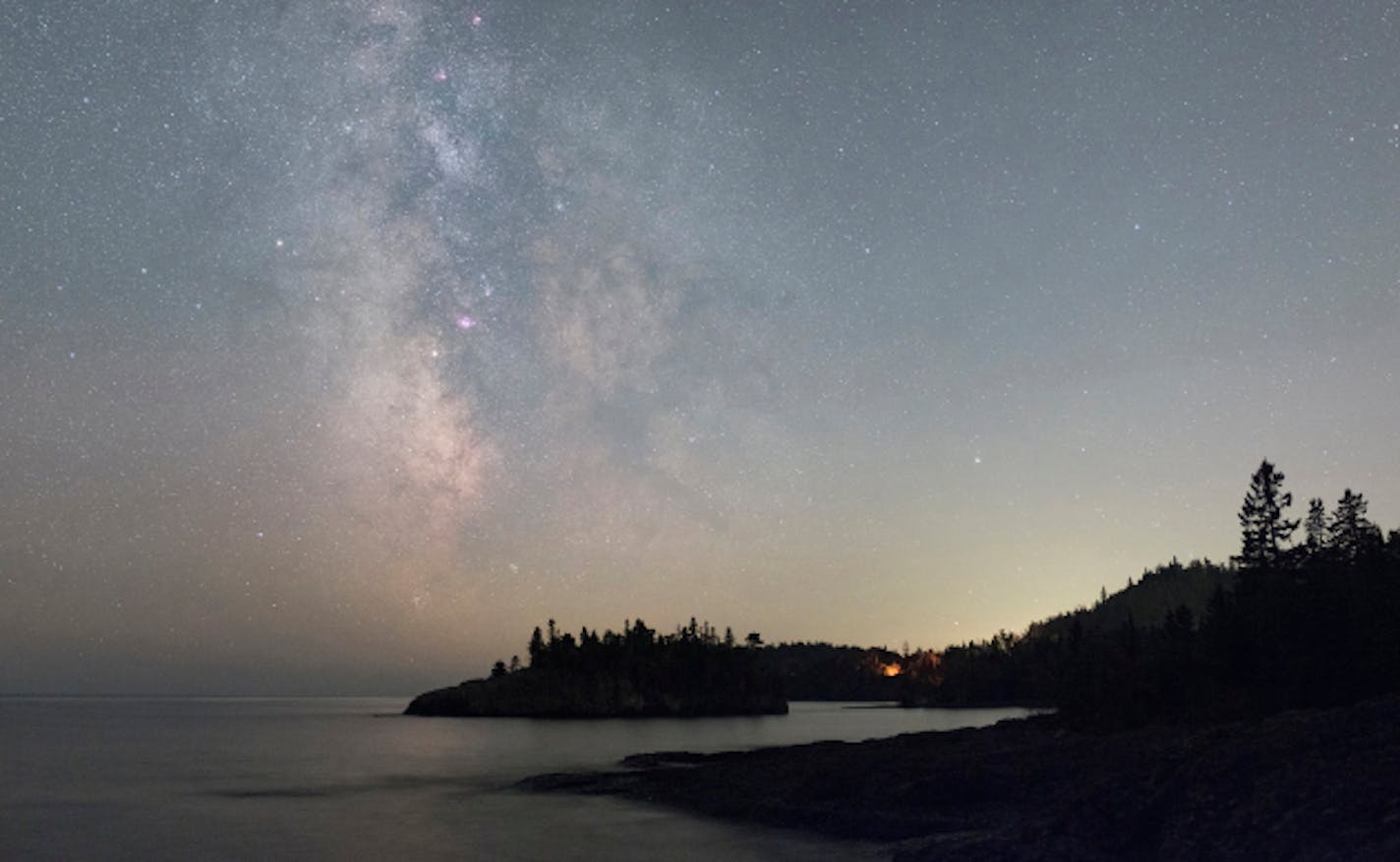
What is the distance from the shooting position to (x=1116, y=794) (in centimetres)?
3450

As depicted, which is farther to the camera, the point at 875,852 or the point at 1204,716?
the point at 1204,716

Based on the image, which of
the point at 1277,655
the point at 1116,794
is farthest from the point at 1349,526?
the point at 1116,794

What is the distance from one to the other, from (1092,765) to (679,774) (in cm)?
2827

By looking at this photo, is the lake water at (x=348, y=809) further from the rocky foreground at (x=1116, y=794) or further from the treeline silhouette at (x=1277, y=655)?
the treeline silhouette at (x=1277, y=655)

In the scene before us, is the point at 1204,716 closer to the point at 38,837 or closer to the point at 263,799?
the point at 263,799

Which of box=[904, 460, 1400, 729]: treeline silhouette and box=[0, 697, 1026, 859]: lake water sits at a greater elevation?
box=[904, 460, 1400, 729]: treeline silhouette

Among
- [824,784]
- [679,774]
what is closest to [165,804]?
[679,774]

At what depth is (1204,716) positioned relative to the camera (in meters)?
75.2

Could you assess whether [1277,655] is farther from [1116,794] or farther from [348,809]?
[348,809]

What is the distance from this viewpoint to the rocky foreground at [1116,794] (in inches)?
1117

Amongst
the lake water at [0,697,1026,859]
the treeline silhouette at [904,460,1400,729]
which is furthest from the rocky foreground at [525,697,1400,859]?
the treeline silhouette at [904,460,1400,729]

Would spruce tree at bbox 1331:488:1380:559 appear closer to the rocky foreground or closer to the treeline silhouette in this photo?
the treeline silhouette

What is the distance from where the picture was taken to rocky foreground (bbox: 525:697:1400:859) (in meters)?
28.4

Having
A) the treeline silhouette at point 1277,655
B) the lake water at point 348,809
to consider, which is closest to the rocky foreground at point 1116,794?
the lake water at point 348,809
